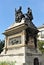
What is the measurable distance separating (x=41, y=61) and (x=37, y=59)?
0.58 m

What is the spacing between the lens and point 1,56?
20.2m

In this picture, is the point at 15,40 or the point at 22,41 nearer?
the point at 22,41

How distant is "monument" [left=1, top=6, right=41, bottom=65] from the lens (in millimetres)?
17766

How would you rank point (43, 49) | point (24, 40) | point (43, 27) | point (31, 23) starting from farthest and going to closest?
point (43, 27) < point (43, 49) < point (31, 23) < point (24, 40)

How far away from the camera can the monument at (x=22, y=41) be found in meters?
17.8

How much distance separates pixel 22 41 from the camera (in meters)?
18.2

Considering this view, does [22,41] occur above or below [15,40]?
below

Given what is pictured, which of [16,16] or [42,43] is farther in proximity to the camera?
[42,43]

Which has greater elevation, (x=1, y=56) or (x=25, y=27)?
(x=25, y=27)

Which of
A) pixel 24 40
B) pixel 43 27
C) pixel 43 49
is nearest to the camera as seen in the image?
pixel 24 40

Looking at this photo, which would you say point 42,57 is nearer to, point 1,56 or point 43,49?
point 1,56

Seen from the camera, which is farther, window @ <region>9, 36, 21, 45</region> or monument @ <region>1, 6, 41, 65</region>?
window @ <region>9, 36, 21, 45</region>

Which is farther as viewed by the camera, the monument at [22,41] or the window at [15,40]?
the window at [15,40]

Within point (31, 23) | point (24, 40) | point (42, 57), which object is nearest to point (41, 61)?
point (42, 57)
